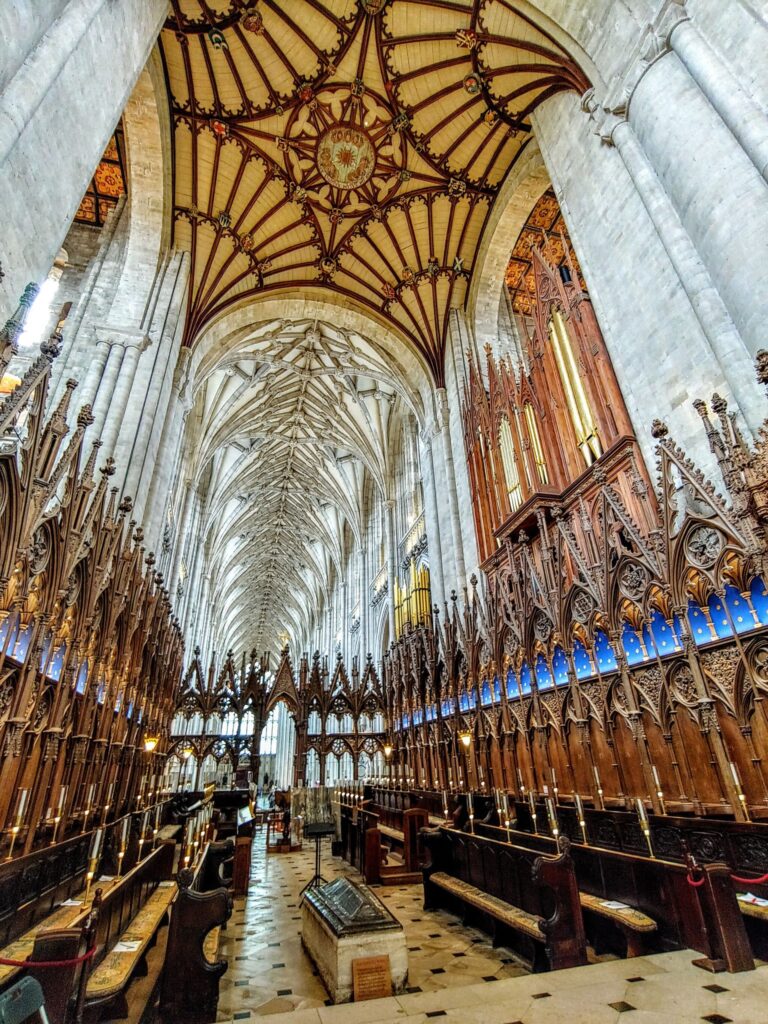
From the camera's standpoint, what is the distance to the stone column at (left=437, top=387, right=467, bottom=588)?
13230mm

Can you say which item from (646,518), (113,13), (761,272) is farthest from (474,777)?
(113,13)

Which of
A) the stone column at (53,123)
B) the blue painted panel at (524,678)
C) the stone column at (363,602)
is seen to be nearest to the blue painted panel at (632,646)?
the blue painted panel at (524,678)

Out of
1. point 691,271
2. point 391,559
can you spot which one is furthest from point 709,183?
point 391,559

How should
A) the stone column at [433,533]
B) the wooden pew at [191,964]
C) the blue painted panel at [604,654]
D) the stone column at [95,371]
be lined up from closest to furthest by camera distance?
the wooden pew at [191,964] → the blue painted panel at [604,654] → the stone column at [95,371] → the stone column at [433,533]

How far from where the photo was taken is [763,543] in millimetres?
4957

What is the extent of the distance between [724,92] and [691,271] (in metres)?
1.88

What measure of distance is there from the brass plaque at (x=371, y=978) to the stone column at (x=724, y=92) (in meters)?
7.93

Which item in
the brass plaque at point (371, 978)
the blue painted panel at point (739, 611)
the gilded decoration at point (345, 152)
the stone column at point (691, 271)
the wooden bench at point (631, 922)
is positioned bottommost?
the brass plaque at point (371, 978)

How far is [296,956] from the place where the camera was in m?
4.76

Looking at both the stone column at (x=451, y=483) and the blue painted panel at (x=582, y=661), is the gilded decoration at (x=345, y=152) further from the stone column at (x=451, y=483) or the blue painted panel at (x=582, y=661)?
the blue painted panel at (x=582, y=661)

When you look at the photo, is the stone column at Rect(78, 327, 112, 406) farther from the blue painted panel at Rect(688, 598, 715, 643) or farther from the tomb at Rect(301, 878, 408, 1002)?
the blue painted panel at Rect(688, 598, 715, 643)

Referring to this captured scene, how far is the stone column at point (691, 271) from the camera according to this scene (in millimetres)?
5621

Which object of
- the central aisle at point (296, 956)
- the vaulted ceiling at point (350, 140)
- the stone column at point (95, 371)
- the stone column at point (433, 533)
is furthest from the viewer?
the stone column at point (433, 533)

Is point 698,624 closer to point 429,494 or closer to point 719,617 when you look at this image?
point 719,617
